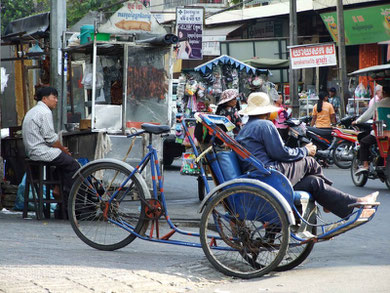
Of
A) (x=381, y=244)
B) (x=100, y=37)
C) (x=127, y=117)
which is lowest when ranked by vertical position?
(x=381, y=244)

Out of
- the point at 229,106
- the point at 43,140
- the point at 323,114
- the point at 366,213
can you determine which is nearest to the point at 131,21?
the point at 229,106

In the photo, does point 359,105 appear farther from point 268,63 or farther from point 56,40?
point 56,40

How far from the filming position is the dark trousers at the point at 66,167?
909cm

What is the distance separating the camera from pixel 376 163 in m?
13.0

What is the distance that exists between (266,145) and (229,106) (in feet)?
15.0

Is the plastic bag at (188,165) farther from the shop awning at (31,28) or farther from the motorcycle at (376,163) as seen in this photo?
the shop awning at (31,28)

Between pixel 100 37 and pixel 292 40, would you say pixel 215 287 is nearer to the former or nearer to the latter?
pixel 100 37

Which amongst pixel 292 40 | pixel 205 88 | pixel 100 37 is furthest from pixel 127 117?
pixel 292 40

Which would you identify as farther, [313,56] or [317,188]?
[313,56]

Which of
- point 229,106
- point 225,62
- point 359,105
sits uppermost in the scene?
point 225,62

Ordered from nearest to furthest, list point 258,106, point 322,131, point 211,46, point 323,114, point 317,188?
point 317,188
point 258,106
point 322,131
point 323,114
point 211,46

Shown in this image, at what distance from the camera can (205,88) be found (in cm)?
1428

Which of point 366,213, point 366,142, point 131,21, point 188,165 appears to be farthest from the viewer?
point 366,142

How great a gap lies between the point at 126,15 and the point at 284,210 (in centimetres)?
542
